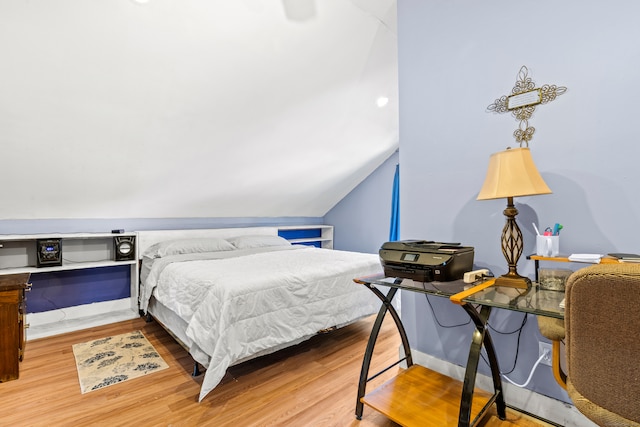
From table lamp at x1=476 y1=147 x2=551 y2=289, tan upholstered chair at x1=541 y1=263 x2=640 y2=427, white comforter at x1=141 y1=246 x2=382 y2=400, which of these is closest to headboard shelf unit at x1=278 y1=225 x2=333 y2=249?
white comforter at x1=141 y1=246 x2=382 y2=400

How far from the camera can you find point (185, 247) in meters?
3.34

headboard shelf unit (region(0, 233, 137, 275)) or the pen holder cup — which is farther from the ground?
the pen holder cup

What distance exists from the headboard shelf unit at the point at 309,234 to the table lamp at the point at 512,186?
12.1 feet

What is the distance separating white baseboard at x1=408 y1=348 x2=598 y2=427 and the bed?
0.94m

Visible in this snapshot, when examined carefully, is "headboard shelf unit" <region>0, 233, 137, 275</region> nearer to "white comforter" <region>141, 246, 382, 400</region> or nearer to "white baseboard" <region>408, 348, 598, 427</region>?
"white comforter" <region>141, 246, 382, 400</region>

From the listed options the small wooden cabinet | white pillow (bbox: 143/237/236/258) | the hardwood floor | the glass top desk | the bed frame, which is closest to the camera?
the glass top desk

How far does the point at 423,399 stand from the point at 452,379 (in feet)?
1.01

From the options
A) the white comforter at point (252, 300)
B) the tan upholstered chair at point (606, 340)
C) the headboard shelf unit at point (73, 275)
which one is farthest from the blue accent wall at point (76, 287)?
the tan upholstered chair at point (606, 340)

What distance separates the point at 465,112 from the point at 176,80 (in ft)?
6.72

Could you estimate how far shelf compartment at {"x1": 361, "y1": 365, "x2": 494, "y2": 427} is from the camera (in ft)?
5.00

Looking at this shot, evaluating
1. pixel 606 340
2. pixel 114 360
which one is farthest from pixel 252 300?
pixel 606 340

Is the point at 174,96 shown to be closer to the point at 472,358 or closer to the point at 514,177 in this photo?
the point at 514,177

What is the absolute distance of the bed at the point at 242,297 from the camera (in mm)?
1958

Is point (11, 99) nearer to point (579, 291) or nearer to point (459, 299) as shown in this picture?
point (459, 299)
